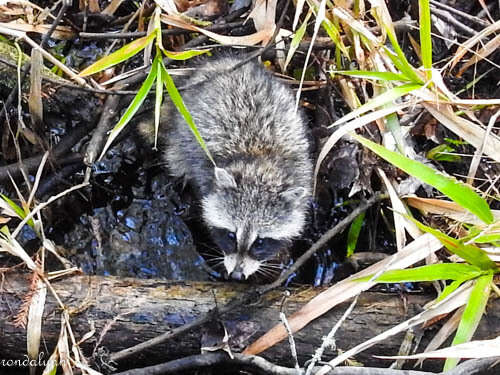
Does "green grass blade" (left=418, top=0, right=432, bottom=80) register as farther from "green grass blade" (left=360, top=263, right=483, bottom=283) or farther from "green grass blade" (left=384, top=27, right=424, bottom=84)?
"green grass blade" (left=360, top=263, right=483, bottom=283)

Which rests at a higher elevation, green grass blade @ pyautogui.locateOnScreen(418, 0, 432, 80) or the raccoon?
green grass blade @ pyautogui.locateOnScreen(418, 0, 432, 80)

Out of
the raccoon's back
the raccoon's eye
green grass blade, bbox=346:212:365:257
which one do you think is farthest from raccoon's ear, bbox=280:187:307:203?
green grass blade, bbox=346:212:365:257

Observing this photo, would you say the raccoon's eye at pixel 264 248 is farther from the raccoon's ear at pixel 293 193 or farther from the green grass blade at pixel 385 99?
the green grass blade at pixel 385 99

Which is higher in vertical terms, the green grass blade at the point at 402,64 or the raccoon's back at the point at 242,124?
the green grass blade at the point at 402,64

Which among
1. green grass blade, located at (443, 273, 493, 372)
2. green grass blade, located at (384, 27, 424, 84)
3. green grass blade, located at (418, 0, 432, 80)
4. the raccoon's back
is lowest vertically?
green grass blade, located at (443, 273, 493, 372)

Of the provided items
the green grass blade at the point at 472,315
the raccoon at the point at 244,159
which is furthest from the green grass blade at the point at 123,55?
the green grass blade at the point at 472,315

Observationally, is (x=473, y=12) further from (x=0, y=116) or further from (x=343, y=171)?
(x=0, y=116)

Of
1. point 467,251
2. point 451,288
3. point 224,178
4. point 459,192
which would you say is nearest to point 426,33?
point 459,192

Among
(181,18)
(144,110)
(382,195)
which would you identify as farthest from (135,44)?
(382,195)
